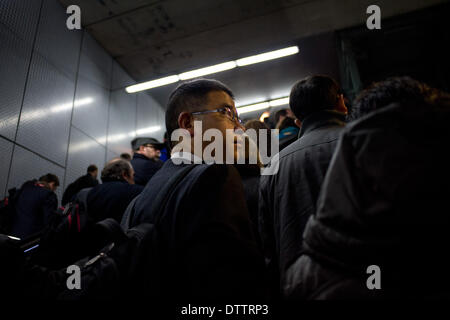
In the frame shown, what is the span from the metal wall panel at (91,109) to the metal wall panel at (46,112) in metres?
0.26

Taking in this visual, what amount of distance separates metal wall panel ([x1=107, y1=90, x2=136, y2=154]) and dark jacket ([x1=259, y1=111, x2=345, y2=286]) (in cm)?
630

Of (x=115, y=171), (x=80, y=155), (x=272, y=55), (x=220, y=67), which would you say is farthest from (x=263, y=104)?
(x=115, y=171)

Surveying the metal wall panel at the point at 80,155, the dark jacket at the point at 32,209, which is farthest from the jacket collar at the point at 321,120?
the metal wall panel at the point at 80,155

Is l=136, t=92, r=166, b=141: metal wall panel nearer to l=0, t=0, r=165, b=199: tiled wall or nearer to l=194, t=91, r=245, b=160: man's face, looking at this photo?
l=0, t=0, r=165, b=199: tiled wall

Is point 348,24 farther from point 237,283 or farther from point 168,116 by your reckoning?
point 237,283

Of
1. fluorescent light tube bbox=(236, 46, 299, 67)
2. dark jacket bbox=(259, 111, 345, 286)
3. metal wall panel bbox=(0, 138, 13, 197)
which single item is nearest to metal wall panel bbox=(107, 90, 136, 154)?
metal wall panel bbox=(0, 138, 13, 197)

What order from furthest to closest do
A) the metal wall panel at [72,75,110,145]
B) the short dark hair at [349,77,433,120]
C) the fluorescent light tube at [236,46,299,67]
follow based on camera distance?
the fluorescent light tube at [236,46,299,67], the metal wall panel at [72,75,110,145], the short dark hair at [349,77,433,120]

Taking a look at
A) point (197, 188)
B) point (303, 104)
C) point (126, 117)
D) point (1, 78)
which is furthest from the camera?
point (126, 117)

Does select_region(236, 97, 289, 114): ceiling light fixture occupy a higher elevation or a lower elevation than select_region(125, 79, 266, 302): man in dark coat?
higher

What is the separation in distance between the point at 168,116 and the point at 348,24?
653 cm

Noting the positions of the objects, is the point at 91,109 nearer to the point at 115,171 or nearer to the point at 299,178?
the point at 115,171

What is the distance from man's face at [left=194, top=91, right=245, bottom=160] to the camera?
162cm

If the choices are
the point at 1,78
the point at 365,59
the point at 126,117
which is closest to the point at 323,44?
the point at 365,59
